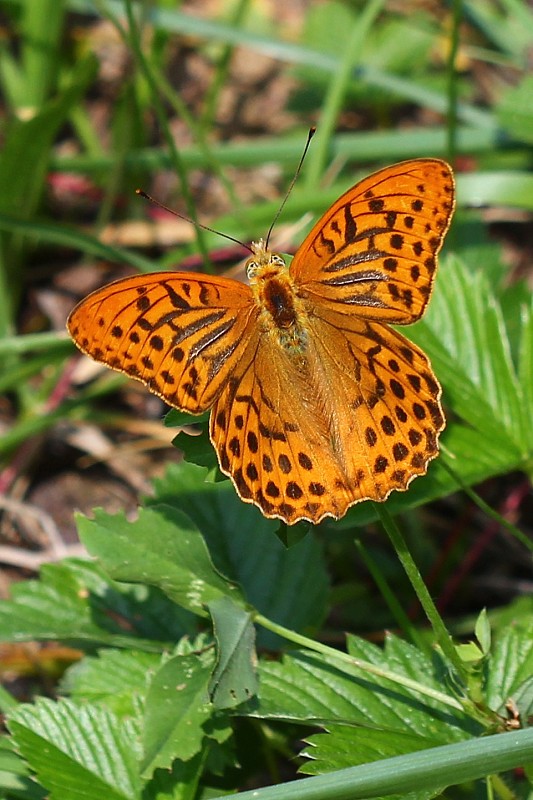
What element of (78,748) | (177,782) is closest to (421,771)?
(177,782)

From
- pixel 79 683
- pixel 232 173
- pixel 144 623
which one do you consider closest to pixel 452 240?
pixel 232 173

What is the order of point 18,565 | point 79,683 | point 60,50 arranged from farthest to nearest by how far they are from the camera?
point 60,50, point 18,565, point 79,683

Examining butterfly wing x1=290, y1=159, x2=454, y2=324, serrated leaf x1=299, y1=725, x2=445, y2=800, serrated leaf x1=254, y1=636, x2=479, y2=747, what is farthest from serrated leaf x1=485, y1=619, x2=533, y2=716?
butterfly wing x1=290, y1=159, x2=454, y2=324

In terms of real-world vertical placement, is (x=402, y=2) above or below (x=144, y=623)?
above

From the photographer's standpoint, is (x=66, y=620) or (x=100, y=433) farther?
(x=100, y=433)

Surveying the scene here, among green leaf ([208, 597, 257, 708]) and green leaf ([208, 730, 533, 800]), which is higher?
green leaf ([208, 597, 257, 708])

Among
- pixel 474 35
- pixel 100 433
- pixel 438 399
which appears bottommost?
pixel 438 399

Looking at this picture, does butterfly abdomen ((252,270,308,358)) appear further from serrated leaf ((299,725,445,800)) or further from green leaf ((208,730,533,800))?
green leaf ((208,730,533,800))

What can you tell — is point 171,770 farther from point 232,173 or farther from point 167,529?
point 232,173

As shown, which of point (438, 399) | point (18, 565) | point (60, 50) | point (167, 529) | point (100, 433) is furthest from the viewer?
point (60, 50)
